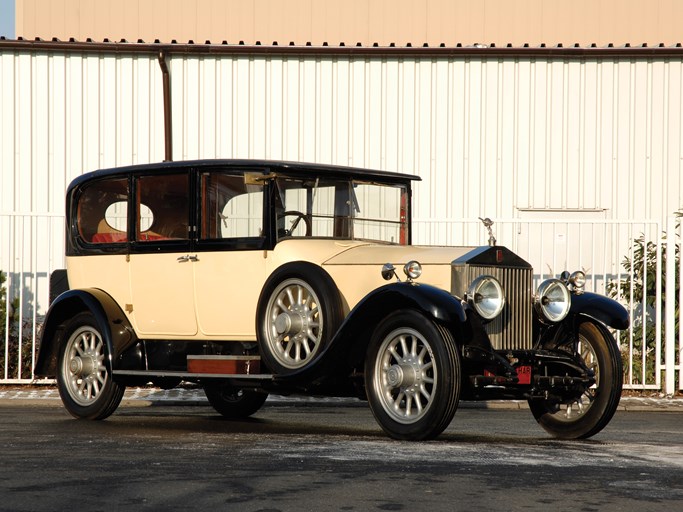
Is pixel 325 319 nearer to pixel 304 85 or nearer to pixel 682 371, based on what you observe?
pixel 682 371

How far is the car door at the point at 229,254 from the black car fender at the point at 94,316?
0.74 m

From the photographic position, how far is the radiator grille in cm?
833

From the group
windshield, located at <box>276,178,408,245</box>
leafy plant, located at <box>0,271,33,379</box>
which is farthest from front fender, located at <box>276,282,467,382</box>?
leafy plant, located at <box>0,271,33,379</box>

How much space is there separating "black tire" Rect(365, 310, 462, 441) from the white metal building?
346 inches

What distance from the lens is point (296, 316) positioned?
8656mm

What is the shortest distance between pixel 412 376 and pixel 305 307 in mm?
1058

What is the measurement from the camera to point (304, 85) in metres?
17.1

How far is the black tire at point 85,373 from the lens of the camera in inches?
391

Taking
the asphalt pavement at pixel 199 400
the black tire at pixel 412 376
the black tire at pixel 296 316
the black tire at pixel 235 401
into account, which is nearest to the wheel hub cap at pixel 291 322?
the black tire at pixel 296 316

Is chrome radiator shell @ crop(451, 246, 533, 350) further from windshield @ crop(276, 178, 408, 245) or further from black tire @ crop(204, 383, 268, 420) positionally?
black tire @ crop(204, 383, 268, 420)

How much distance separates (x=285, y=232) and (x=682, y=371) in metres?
6.07

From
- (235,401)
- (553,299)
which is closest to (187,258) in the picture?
(235,401)

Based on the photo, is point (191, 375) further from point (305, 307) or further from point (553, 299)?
point (553, 299)

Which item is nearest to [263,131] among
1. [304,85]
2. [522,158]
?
[304,85]
